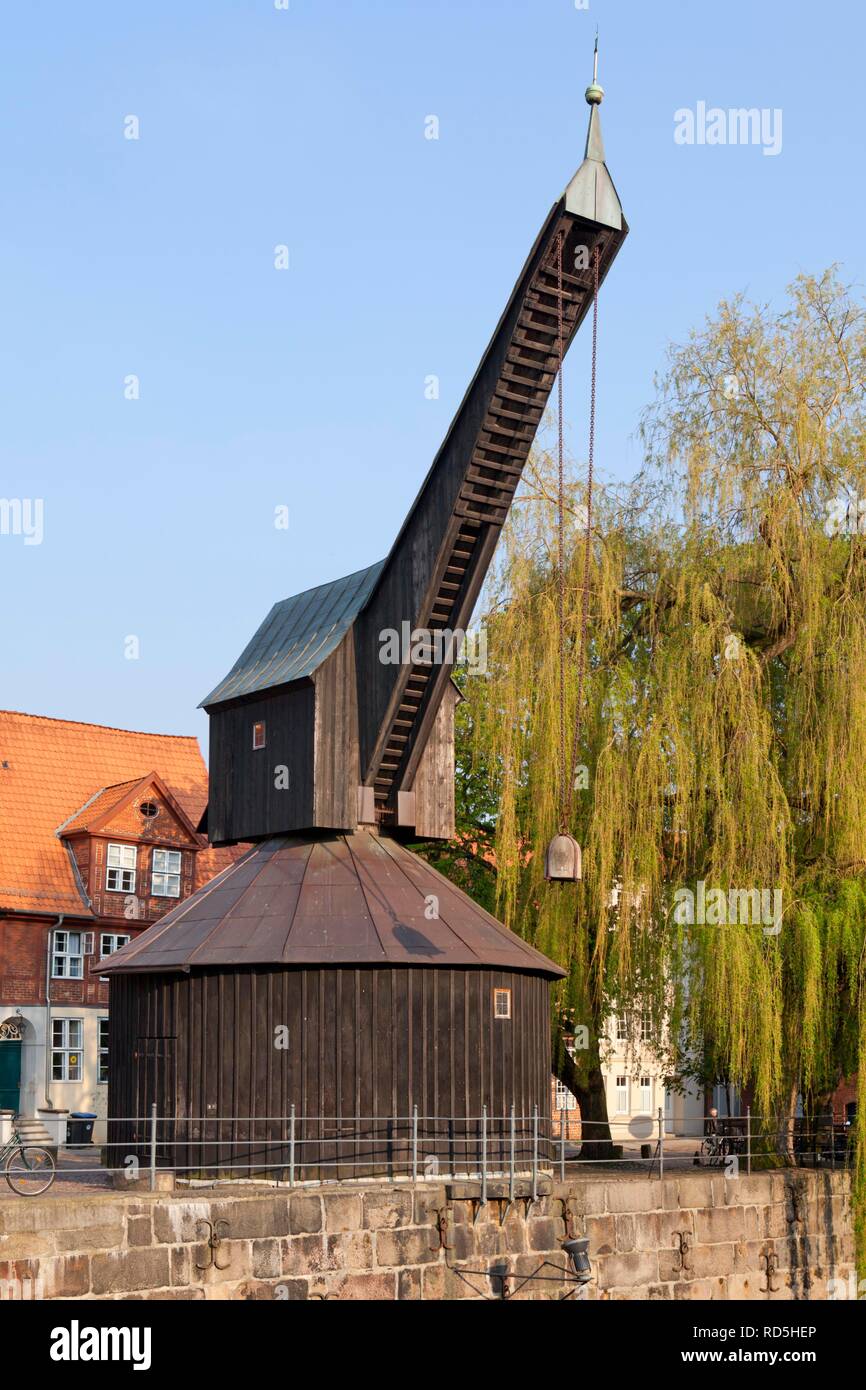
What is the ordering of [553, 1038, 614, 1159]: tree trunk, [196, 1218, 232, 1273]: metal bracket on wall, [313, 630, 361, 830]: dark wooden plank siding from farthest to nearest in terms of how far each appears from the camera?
[553, 1038, 614, 1159]: tree trunk, [313, 630, 361, 830]: dark wooden plank siding, [196, 1218, 232, 1273]: metal bracket on wall

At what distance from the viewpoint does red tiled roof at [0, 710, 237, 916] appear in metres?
36.7

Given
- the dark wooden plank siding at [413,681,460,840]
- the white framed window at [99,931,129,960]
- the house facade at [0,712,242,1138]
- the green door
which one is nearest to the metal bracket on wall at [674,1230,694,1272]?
the dark wooden plank siding at [413,681,460,840]

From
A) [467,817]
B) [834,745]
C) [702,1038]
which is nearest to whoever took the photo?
[834,745]

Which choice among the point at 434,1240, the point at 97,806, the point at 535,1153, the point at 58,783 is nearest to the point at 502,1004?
the point at 535,1153

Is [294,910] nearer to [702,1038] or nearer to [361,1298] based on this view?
[361,1298]

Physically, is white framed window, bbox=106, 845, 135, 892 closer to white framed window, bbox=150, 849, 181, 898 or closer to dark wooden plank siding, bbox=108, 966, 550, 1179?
white framed window, bbox=150, 849, 181, 898

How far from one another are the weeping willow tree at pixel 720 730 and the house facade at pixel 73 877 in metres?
13.3

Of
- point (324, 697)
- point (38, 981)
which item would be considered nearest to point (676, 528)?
point (324, 697)

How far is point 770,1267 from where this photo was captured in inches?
910

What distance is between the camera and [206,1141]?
20.9m

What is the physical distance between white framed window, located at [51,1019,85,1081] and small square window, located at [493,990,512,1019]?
16.7 m

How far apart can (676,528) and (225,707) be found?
24.9 feet

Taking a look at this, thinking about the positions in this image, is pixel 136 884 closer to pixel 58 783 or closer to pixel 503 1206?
pixel 58 783

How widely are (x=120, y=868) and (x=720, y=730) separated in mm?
18466
